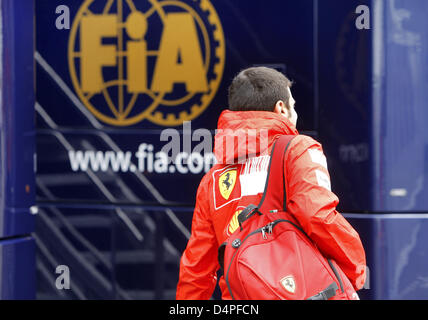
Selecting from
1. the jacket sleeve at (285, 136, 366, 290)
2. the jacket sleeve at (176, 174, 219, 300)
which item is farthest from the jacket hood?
the jacket sleeve at (176, 174, 219, 300)

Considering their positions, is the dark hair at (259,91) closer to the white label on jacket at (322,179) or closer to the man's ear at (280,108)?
the man's ear at (280,108)

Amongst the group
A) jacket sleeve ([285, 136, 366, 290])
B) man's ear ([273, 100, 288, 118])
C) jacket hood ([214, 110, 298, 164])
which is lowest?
jacket sleeve ([285, 136, 366, 290])

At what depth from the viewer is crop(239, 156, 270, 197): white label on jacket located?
6.88 feet

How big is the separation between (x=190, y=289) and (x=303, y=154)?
68 cm

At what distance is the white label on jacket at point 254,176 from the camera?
2.10 metres

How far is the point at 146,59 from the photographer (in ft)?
11.0

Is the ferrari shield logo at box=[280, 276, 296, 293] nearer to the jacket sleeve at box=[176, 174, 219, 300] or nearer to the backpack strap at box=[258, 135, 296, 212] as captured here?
the backpack strap at box=[258, 135, 296, 212]

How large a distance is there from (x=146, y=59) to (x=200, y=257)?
1420 millimetres

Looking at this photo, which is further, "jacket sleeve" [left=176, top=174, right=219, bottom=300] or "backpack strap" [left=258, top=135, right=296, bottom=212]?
"jacket sleeve" [left=176, top=174, right=219, bottom=300]

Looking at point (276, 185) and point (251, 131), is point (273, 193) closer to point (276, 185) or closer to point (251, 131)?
point (276, 185)

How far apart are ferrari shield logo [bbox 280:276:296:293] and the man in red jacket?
15cm

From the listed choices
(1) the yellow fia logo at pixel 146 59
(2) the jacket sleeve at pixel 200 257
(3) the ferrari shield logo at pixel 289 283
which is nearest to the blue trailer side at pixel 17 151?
(1) the yellow fia logo at pixel 146 59
